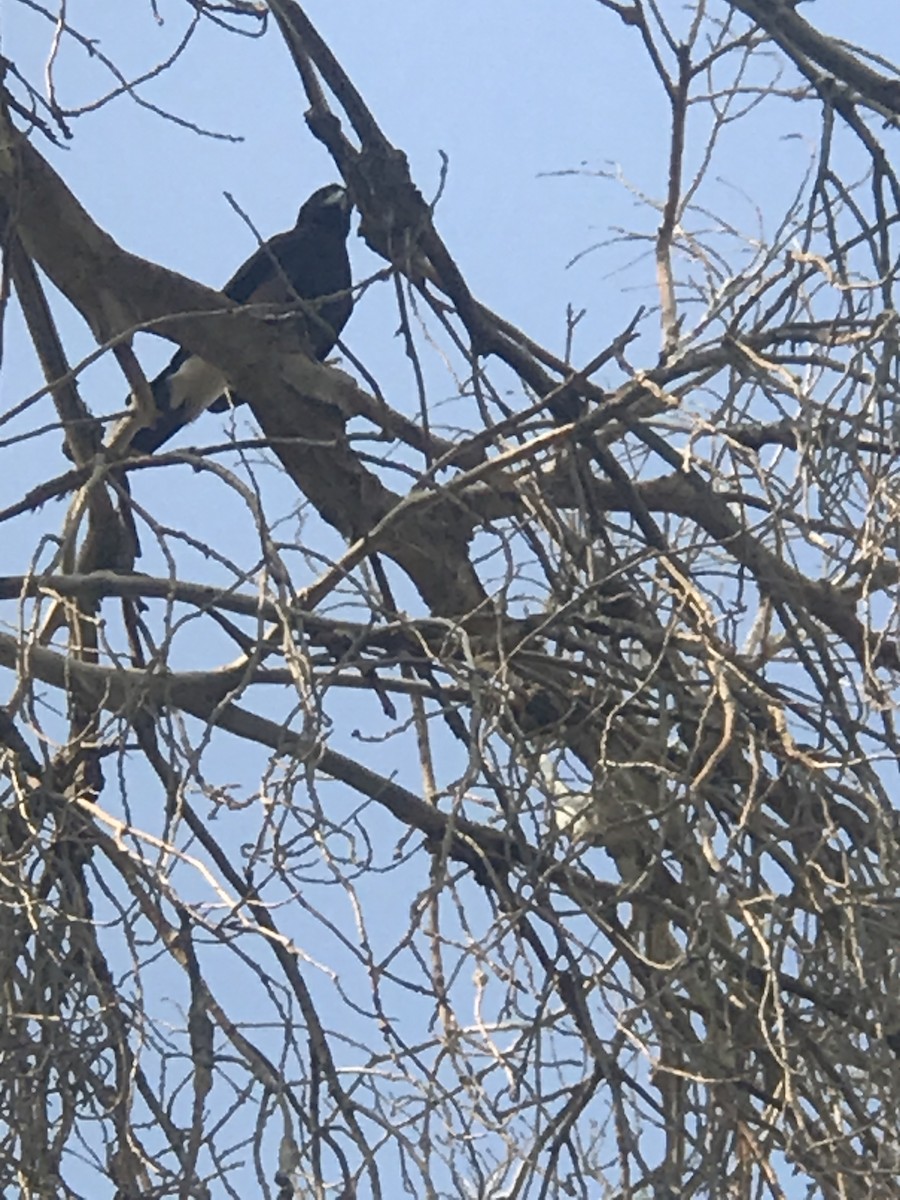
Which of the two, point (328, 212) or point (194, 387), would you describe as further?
point (328, 212)

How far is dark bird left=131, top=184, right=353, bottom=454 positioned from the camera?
2.74 m

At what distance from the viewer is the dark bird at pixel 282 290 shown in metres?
2.74

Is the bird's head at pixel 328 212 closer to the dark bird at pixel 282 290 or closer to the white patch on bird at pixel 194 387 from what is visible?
the dark bird at pixel 282 290

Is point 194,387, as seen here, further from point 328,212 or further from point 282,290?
point 328,212

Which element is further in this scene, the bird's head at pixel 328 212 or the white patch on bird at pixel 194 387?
the bird's head at pixel 328 212

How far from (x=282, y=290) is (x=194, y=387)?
1.51 feet

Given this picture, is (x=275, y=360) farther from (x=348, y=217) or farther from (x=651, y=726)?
(x=348, y=217)

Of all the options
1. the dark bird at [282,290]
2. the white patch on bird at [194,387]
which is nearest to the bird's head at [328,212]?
the dark bird at [282,290]

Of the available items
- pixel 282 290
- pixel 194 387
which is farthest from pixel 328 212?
pixel 194 387

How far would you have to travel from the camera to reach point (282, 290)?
3186 millimetres

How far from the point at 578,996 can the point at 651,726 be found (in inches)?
13.7

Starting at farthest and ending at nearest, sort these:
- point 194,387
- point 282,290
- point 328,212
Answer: point 328,212 → point 282,290 → point 194,387

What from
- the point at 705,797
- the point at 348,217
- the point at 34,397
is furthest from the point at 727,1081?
the point at 348,217

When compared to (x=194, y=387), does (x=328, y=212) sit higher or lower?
higher
